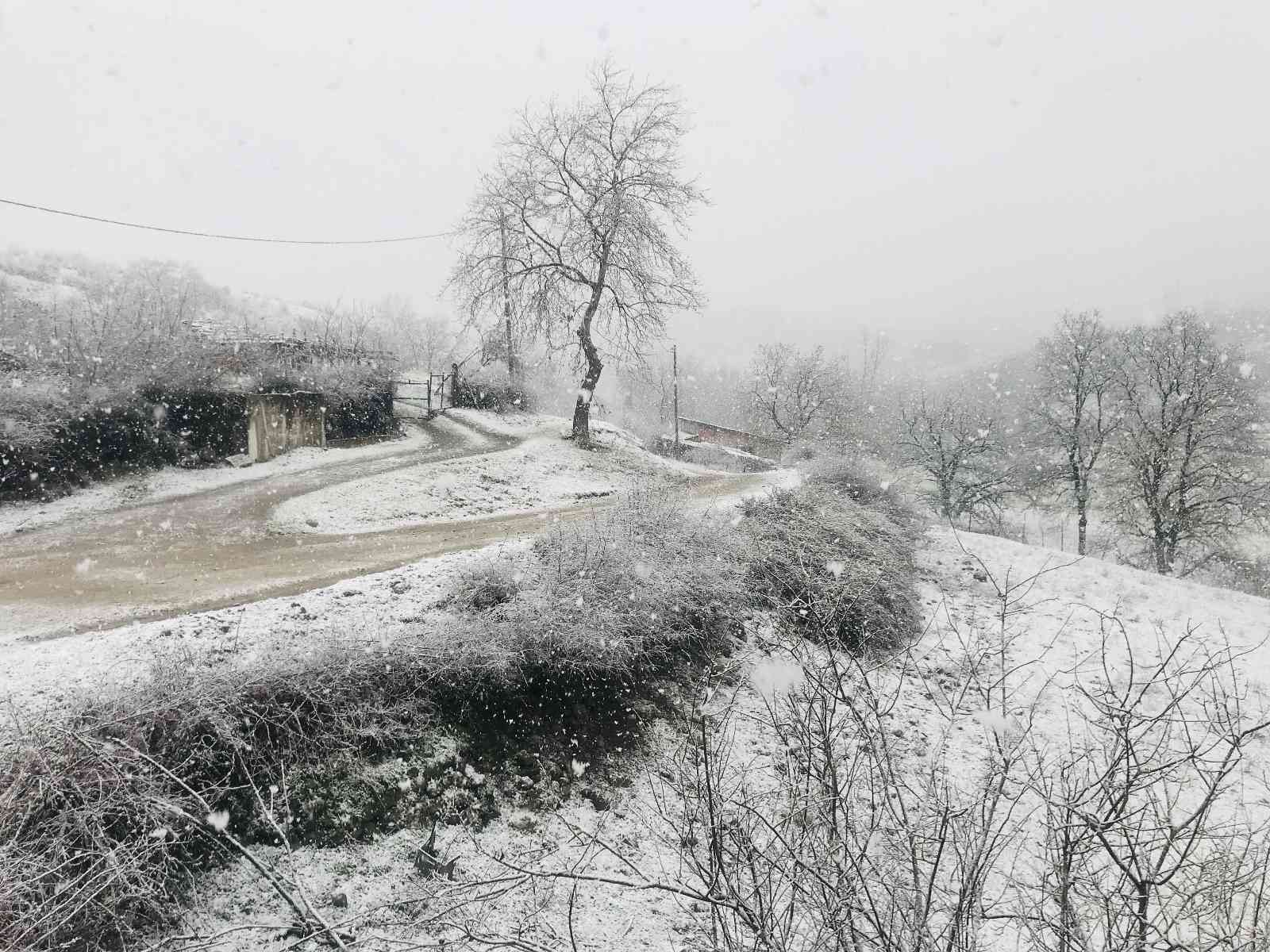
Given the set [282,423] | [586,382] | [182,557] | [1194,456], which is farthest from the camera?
[1194,456]

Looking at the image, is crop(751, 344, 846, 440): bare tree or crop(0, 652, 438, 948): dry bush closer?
crop(0, 652, 438, 948): dry bush

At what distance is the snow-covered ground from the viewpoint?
436 inches

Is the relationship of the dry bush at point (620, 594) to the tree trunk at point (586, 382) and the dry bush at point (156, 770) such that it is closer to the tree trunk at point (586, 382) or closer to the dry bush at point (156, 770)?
the dry bush at point (156, 770)

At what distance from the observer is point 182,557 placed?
27.8ft

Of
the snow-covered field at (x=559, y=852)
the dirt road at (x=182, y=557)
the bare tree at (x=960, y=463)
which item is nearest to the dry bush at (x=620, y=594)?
the snow-covered field at (x=559, y=852)

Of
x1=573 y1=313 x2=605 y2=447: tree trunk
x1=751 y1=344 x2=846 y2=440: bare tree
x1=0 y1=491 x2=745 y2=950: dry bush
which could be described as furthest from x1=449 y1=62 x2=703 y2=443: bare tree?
x1=751 y1=344 x2=846 y2=440: bare tree

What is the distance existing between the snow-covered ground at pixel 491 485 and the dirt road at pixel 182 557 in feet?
1.77

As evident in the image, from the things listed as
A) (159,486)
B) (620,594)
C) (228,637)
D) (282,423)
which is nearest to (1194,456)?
(620,594)

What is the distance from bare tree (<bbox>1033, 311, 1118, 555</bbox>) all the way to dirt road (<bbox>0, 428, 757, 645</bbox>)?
24.9m

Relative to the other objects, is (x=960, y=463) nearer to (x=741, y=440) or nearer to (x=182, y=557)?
(x=741, y=440)

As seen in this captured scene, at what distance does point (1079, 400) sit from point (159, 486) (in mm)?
32375

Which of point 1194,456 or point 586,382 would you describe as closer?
point 586,382

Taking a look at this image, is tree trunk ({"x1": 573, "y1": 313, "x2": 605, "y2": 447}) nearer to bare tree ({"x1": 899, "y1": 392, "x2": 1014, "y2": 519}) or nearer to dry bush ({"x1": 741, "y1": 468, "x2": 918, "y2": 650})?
dry bush ({"x1": 741, "y1": 468, "x2": 918, "y2": 650})

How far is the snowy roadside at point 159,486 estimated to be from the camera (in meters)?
9.70
